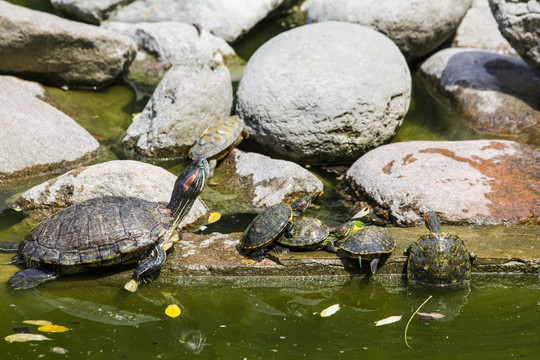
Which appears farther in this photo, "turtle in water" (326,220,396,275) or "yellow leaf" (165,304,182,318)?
"turtle in water" (326,220,396,275)

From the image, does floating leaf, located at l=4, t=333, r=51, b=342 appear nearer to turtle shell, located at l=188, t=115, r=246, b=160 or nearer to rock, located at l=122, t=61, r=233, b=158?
turtle shell, located at l=188, t=115, r=246, b=160

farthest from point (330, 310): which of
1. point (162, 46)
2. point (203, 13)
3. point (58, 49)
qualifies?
point (203, 13)

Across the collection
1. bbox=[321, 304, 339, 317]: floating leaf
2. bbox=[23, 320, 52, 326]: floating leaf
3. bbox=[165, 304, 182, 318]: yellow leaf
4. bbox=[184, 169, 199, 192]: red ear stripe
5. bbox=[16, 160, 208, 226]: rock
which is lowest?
bbox=[321, 304, 339, 317]: floating leaf

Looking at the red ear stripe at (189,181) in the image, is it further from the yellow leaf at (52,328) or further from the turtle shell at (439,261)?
the turtle shell at (439,261)

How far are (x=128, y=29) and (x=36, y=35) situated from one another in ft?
6.78

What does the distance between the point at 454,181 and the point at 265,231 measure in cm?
222

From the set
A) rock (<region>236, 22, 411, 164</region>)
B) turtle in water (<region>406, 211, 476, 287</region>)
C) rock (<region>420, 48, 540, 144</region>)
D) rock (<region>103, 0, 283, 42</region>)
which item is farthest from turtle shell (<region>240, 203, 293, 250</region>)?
rock (<region>103, 0, 283, 42</region>)

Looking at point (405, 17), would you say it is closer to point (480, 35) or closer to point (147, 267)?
point (480, 35)

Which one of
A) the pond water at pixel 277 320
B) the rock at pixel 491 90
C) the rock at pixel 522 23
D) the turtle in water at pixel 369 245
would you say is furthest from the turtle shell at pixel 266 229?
the rock at pixel 522 23

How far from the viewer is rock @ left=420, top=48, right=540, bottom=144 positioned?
7.27 meters

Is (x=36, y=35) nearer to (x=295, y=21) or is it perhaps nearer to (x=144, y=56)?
(x=144, y=56)

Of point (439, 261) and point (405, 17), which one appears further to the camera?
point (405, 17)

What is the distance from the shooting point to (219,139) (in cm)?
618

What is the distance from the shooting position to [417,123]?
7.56 m
